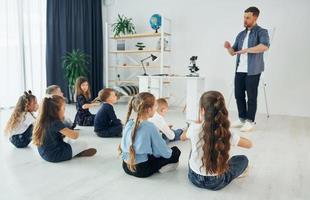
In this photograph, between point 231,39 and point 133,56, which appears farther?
point 133,56

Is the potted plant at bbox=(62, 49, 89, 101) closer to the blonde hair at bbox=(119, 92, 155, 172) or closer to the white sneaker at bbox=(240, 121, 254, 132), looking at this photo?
the white sneaker at bbox=(240, 121, 254, 132)

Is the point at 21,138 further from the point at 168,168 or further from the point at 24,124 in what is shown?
the point at 168,168

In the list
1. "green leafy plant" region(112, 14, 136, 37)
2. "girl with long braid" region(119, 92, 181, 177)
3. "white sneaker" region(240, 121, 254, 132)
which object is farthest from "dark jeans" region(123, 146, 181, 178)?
"green leafy plant" region(112, 14, 136, 37)

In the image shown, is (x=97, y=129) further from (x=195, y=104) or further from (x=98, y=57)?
(x=98, y=57)

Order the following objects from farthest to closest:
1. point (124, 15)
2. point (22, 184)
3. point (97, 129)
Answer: point (124, 15)
point (97, 129)
point (22, 184)

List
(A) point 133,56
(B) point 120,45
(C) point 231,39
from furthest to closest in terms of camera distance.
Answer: (A) point 133,56
(B) point 120,45
(C) point 231,39

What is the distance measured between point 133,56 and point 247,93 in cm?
298

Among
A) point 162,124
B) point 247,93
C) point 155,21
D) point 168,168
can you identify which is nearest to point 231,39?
point 155,21

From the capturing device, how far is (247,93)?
3.41 m

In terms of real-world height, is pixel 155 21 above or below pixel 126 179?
above

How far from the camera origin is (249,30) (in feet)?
11.1

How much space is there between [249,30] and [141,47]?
2.45 meters

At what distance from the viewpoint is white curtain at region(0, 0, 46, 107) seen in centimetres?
459

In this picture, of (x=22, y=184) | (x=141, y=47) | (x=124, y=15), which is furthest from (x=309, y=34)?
(x=22, y=184)
